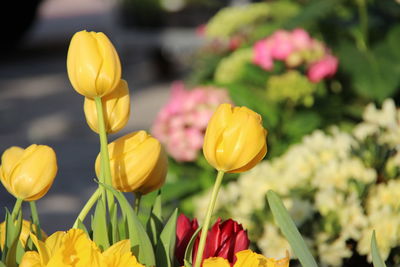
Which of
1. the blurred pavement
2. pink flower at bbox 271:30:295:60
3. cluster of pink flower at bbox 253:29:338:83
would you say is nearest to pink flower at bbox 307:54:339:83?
cluster of pink flower at bbox 253:29:338:83

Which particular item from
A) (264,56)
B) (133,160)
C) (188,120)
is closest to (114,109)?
(133,160)

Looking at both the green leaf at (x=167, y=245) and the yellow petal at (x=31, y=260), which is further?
the green leaf at (x=167, y=245)

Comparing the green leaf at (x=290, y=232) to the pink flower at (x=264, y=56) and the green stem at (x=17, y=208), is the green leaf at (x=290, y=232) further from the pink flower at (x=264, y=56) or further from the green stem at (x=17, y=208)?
the pink flower at (x=264, y=56)

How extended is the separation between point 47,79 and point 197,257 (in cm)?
1034

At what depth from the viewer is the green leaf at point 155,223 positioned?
876mm

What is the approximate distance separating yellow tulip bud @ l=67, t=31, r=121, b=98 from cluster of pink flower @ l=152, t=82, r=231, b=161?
1931 millimetres

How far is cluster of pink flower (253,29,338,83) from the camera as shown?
9.61ft

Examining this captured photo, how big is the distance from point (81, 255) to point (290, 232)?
9.0 inches

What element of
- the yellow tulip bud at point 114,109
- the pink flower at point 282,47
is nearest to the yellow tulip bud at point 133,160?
the yellow tulip bud at point 114,109

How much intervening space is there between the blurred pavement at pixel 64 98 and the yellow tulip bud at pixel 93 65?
3681 millimetres

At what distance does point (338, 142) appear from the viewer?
175 centimetres

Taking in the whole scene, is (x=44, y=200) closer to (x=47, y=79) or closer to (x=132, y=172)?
(x=132, y=172)

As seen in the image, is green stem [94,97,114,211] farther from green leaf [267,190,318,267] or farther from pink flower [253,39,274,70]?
pink flower [253,39,274,70]

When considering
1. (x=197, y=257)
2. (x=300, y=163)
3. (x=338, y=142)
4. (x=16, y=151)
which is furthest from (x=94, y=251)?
(x=338, y=142)
